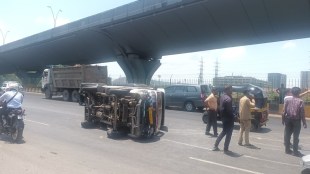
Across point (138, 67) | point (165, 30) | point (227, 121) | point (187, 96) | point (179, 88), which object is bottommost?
point (227, 121)

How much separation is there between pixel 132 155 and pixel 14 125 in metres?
3.38

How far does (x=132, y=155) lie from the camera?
8.52 metres

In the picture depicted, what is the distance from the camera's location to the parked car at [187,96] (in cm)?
2268

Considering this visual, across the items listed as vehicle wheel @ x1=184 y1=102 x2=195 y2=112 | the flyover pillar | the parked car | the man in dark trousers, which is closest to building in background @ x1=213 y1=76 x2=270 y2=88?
the parked car

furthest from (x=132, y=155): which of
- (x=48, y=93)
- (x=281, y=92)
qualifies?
(x=48, y=93)

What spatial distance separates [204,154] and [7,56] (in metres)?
68.6

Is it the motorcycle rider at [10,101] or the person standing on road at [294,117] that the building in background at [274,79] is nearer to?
the person standing on road at [294,117]

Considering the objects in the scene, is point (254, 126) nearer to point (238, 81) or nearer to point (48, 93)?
point (238, 81)

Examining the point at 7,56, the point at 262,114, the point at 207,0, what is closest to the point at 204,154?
the point at 262,114

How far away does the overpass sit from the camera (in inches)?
1198

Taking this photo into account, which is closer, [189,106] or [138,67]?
[189,106]

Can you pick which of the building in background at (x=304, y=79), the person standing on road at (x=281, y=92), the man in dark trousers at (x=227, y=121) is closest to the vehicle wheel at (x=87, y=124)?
the man in dark trousers at (x=227, y=121)

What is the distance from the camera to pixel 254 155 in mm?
9164

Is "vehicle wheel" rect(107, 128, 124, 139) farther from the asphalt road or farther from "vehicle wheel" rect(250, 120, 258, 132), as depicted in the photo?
"vehicle wheel" rect(250, 120, 258, 132)
